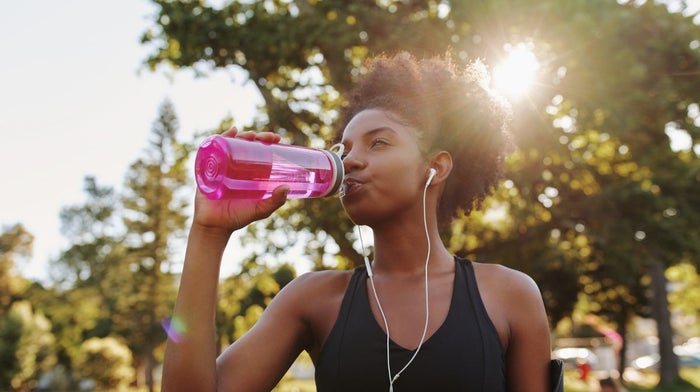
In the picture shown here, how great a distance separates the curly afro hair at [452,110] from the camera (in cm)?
244

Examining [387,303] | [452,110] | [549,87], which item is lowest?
[387,303]

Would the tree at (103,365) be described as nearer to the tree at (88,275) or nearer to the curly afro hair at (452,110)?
the tree at (88,275)

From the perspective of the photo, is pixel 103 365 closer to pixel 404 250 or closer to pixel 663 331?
pixel 663 331

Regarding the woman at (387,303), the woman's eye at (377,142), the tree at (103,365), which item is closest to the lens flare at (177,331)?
the woman at (387,303)

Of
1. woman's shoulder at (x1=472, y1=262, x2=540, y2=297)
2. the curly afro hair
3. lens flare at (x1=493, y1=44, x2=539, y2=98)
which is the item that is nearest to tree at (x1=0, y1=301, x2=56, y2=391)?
lens flare at (x1=493, y1=44, x2=539, y2=98)

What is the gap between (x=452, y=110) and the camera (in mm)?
2551

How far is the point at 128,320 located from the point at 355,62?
37545 millimetres

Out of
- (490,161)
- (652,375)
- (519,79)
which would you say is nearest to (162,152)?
(652,375)

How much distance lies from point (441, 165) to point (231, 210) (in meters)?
0.76

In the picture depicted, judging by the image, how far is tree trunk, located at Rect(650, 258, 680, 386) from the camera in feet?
72.2

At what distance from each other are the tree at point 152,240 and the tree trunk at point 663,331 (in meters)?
28.1

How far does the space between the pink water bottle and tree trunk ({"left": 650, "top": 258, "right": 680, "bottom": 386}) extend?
71.9ft

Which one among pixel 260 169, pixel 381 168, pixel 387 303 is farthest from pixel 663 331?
pixel 260 169

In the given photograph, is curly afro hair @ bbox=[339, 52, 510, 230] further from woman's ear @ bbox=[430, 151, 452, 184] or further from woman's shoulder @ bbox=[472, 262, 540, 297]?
woman's shoulder @ bbox=[472, 262, 540, 297]
